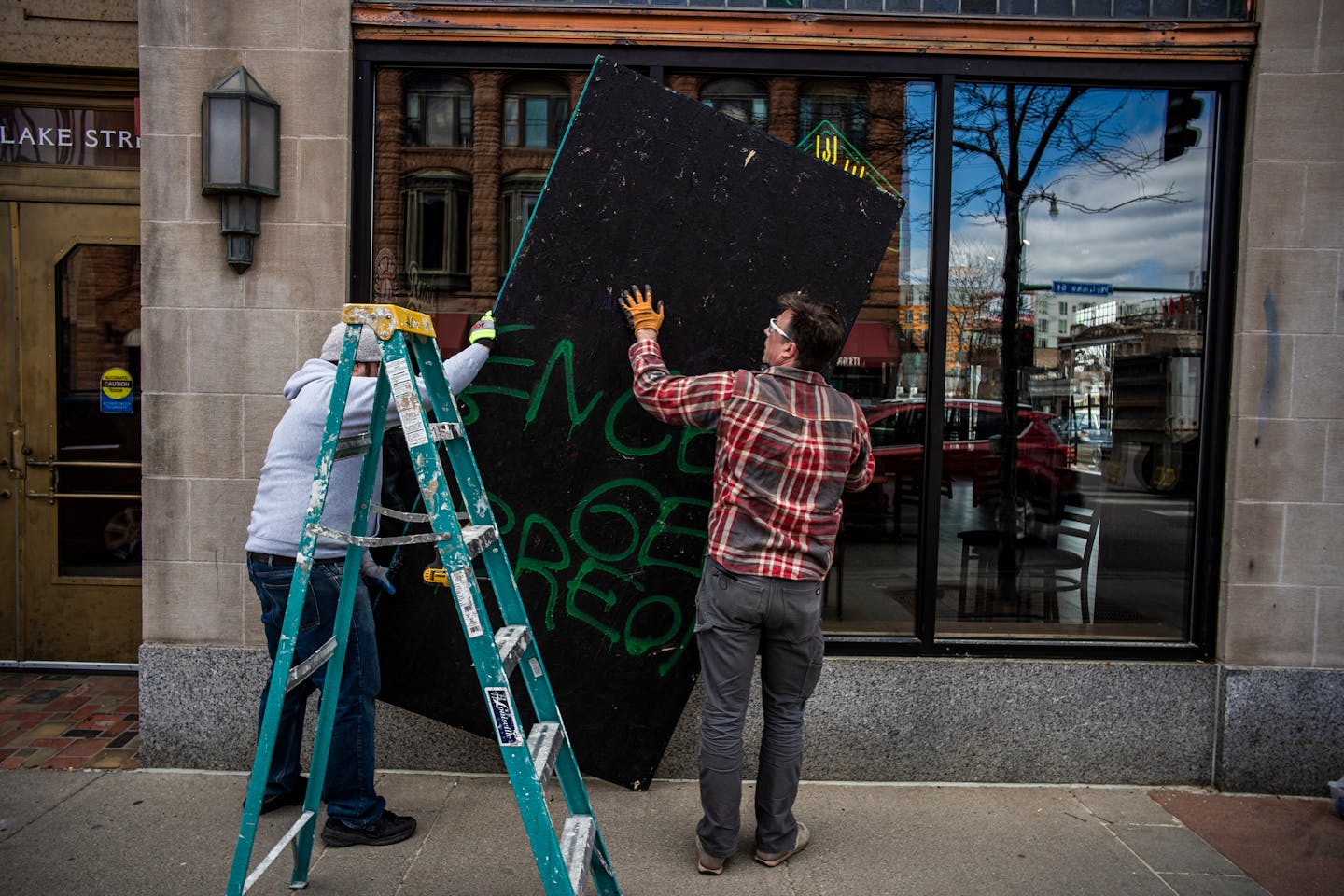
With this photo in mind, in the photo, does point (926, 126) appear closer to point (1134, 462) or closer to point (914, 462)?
point (914, 462)

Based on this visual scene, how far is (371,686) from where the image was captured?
3.61 metres

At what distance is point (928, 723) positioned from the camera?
4418 millimetres

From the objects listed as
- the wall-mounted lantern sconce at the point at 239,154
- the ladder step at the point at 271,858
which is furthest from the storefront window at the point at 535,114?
the ladder step at the point at 271,858

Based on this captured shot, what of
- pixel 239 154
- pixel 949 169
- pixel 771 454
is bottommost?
pixel 771 454

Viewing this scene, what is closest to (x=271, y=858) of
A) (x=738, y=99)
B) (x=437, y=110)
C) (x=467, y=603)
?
(x=467, y=603)

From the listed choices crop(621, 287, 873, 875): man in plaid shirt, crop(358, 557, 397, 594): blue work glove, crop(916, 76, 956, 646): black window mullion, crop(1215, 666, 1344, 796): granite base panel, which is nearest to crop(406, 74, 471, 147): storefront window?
crop(621, 287, 873, 875): man in plaid shirt

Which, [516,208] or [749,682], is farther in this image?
[516,208]

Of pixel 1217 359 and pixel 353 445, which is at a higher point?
pixel 1217 359

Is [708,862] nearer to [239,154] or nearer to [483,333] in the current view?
[483,333]

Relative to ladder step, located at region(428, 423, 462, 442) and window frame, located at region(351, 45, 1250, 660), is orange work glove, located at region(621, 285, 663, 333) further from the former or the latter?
window frame, located at region(351, 45, 1250, 660)

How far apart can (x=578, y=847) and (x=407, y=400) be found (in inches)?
56.1

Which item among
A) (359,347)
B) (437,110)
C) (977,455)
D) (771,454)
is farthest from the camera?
(977,455)

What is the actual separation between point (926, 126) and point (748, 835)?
10.6ft

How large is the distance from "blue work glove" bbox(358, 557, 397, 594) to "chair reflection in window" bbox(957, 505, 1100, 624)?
104 inches
